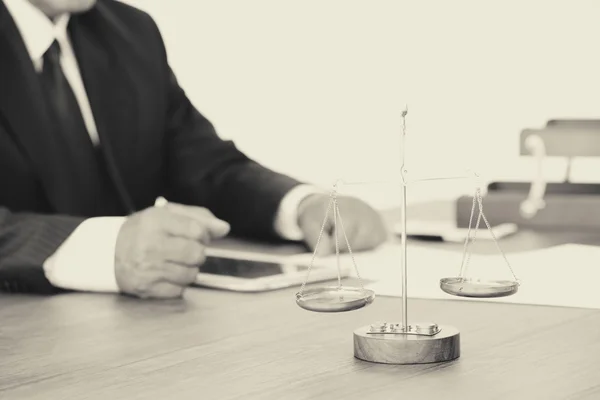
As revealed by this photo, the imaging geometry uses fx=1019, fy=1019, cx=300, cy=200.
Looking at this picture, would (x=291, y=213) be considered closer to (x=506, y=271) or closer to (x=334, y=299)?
(x=506, y=271)

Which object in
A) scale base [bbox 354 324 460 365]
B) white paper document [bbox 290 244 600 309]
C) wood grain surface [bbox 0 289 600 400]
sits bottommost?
white paper document [bbox 290 244 600 309]

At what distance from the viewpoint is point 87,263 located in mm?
1441

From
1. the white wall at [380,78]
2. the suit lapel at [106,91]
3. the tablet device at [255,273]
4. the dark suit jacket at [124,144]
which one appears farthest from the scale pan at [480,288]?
the white wall at [380,78]

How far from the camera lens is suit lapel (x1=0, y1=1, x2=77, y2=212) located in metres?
1.97

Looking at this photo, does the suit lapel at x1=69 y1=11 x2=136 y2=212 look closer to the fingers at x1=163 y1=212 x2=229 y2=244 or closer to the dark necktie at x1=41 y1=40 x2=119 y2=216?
the dark necktie at x1=41 y1=40 x2=119 y2=216

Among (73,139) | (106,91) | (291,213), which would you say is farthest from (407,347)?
(106,91)

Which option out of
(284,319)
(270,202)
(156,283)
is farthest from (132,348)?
(270,202)

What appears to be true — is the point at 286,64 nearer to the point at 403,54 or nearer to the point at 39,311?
the point at 403,54

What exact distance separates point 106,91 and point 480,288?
1437mm

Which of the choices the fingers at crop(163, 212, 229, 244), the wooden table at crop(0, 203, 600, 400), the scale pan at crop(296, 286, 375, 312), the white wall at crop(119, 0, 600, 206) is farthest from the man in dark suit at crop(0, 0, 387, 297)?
the white wall at crop(119, 0, 600, 206)

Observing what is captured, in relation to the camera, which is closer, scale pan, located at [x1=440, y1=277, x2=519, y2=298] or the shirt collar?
scale pan, located at [x1=440, y1=277, x2=519, y2=298]

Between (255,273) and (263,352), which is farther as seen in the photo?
(255,273)

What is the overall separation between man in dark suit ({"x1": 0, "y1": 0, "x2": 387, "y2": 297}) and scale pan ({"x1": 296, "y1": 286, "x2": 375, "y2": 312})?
18.2 inches

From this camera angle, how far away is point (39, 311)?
4.28ft
